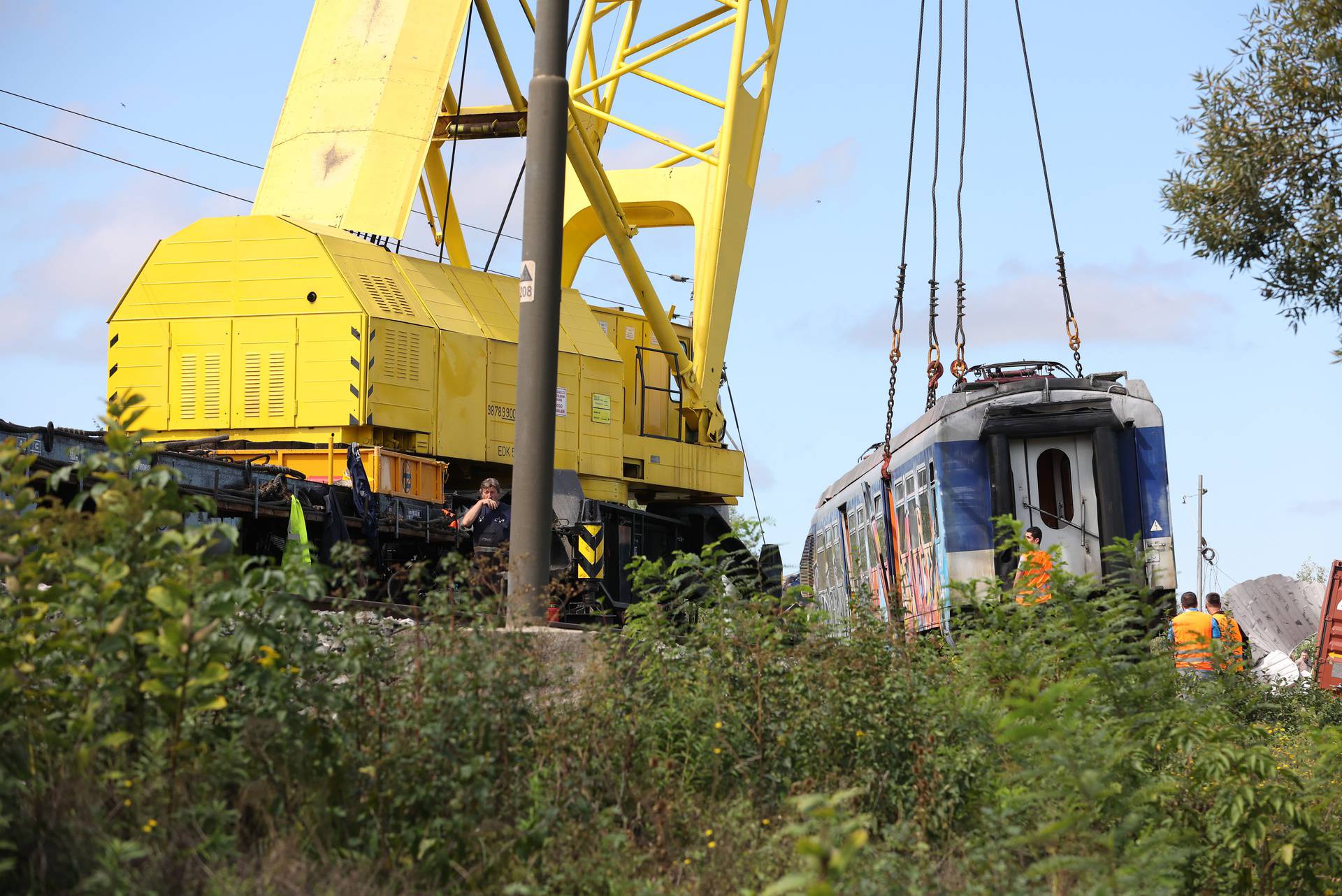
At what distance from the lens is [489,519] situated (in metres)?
12.7

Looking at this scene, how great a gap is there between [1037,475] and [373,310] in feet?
22.9

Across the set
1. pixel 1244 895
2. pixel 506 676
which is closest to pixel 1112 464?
pixel 1244 895

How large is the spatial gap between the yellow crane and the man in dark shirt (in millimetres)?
1858

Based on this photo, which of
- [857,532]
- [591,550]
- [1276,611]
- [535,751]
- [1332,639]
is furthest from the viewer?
[1276,611]

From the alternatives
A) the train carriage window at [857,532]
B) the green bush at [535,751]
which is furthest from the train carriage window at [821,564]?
the green bush at [535,751]

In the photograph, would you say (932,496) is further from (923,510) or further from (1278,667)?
(1278,667)

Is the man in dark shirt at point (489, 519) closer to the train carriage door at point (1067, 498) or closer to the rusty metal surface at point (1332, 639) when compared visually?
the train carriage door at point (1067, 498)

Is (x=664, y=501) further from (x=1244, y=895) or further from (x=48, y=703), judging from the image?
(x=48, y=703)

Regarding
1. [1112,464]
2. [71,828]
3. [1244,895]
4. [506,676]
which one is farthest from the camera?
[1112,464]

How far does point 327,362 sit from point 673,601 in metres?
8.11

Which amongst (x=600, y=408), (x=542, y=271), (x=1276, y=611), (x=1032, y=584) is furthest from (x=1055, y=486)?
(x=1276, y=611)

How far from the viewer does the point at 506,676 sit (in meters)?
5.41

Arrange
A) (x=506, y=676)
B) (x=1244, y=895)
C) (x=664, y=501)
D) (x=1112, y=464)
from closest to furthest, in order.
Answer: (x=506, y=676) → (x=1244, y=895) → (x=1112, y=464) → (x=664, y=501)

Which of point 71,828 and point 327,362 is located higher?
point 327,362
